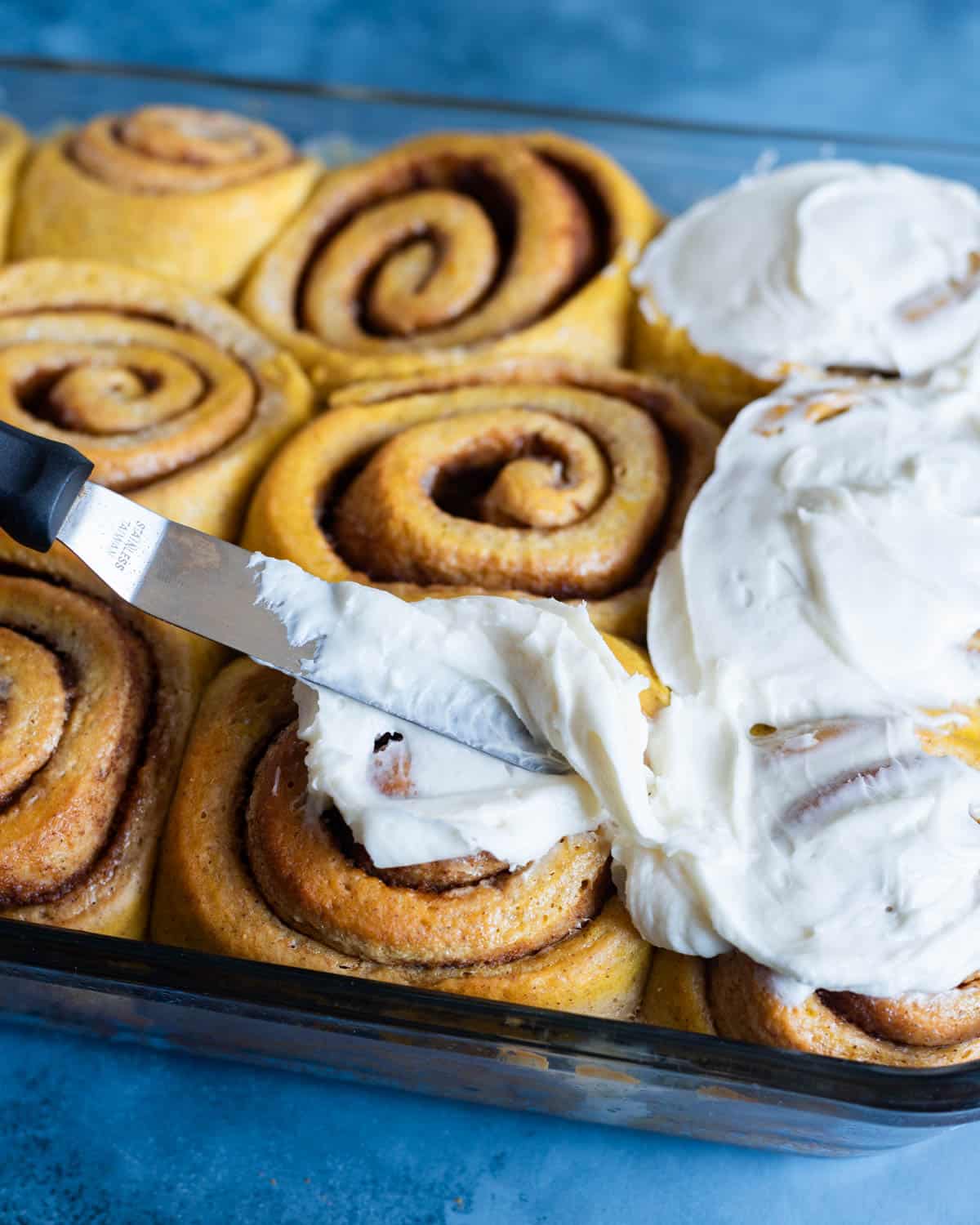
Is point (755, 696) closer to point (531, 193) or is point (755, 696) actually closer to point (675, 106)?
point (531, 193)

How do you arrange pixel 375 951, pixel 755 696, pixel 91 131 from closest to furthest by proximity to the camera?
pixel 375 951 → pixel 755 696 → pixel 91 131

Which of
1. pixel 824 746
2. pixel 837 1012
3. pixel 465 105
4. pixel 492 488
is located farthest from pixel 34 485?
pixel 465 105

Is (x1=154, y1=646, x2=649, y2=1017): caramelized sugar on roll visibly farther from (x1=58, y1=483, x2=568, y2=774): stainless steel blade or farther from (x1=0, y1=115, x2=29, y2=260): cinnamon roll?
(x1=0, y1=115, x2=29, y2=260): cinnamon roll

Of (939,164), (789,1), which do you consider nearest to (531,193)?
(939,164)

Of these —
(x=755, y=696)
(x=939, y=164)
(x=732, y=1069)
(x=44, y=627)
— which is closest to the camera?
(x=732, y=1069)

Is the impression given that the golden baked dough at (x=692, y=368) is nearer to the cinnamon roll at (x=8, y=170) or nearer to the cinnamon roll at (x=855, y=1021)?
the cinnamon roll at (x=855, y=1021)

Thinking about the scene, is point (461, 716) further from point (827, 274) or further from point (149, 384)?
point (827, 274)
